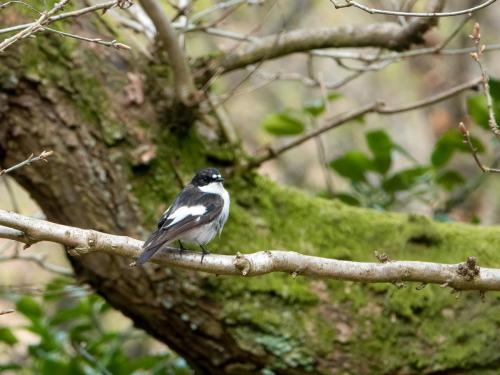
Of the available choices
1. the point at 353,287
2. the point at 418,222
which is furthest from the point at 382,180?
the point at 353,287

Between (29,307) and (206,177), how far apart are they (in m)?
1.53

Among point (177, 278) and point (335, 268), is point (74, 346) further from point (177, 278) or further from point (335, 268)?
point (335, 268)

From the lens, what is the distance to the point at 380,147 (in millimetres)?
5074

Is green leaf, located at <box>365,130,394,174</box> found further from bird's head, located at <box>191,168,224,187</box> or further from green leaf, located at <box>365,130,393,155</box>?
bird's head, located at <box>191,168,224,187</box>

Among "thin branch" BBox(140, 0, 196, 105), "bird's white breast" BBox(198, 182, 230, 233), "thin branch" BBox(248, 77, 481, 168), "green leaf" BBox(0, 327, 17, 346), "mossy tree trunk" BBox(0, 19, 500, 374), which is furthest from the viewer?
"green leaf" BBox(0, 327, 17, 346)

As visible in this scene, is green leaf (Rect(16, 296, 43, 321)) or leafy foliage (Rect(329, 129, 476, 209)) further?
leafy foliage (Rect(329, 129, 476, 209))

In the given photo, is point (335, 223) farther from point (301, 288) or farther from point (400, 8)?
point (400, 8)

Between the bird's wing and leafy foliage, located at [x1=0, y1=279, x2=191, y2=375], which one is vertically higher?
the bird's wing

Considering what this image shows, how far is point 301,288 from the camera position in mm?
3975

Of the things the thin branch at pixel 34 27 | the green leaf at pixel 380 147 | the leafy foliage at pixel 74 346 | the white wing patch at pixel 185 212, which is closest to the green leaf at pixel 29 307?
the leafy foliage at pixel 74 346

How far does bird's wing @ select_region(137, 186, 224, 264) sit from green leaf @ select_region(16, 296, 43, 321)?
1.47m

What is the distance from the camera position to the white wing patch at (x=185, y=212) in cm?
346

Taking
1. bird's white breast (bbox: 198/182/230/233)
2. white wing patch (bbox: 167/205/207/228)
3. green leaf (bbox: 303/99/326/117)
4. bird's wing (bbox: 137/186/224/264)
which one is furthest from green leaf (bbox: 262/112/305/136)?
white wing patch (bbox: 167/205/207/228)

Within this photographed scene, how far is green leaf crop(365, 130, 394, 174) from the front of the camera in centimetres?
501
